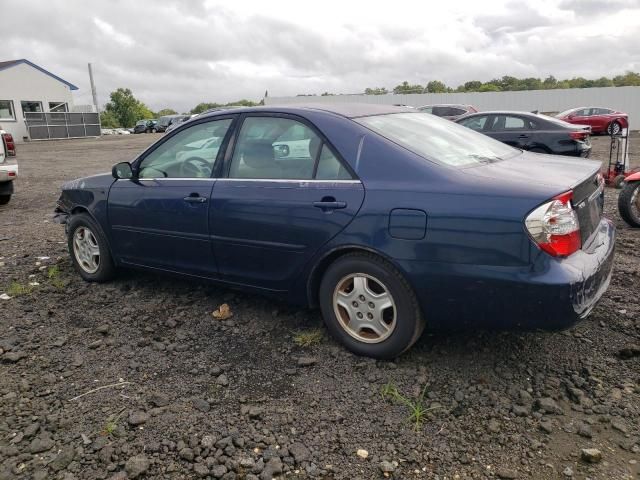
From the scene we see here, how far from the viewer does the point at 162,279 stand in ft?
16.3

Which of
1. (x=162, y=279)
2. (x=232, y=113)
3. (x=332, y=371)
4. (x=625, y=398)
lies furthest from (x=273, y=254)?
(x=625, y=398)

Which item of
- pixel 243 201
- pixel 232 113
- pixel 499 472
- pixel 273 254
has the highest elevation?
pixel 232 113

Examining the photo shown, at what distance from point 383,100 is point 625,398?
38399 mm

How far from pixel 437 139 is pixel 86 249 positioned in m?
3.32

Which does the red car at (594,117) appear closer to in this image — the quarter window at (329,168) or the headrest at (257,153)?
the headrest at (257,153)

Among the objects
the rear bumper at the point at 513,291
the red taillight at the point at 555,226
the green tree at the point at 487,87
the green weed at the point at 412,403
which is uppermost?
the green tree at the point at 487,87

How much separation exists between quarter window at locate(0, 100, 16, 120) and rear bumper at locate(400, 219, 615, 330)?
40537mm

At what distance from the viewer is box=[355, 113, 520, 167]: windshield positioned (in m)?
3.28

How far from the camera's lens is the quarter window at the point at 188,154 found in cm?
398

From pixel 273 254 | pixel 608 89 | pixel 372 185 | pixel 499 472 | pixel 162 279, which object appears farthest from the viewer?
pixel 608 89

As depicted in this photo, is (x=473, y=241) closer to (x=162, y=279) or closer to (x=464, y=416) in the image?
(x=464, y=416)

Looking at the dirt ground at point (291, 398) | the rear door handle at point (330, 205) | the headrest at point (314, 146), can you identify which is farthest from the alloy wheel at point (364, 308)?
the headrest at point (314, 146)

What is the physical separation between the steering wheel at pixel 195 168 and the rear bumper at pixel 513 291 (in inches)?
69.1

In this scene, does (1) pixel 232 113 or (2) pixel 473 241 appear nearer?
(2) pixel 473 241
